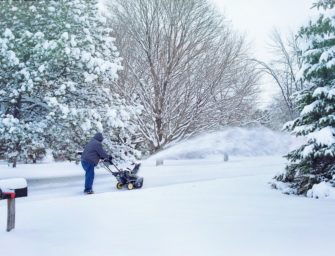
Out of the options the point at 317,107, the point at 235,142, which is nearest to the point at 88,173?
the point at 317,107

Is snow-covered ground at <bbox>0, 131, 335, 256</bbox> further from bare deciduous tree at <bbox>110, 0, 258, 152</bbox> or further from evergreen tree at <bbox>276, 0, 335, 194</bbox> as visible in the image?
bare deciduous tree at <bbox>110, 0, 258, 152</bbox>

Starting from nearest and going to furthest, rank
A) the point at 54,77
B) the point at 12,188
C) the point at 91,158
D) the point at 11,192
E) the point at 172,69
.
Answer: the point at 11,192, the point at 12,188, the point at 91,158, the point at 54,77, the point at 172,69

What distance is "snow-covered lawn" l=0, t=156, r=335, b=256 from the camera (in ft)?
15.3

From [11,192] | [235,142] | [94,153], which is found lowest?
[11,192]

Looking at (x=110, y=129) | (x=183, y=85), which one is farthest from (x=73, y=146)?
(x=183, y=85)

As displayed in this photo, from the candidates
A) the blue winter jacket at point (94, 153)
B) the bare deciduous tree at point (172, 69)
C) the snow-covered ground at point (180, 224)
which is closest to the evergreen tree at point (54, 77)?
the blue winter jacket at point (94, 153)

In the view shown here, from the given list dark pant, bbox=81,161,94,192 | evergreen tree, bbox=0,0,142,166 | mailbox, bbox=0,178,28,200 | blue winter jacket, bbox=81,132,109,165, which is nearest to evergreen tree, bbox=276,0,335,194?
blue winter jacket, bbox=81,132,109,165

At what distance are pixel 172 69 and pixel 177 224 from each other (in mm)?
12123

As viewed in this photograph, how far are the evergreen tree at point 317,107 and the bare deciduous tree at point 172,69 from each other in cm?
833

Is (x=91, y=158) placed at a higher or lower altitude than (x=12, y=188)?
higher

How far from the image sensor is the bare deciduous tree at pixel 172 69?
17.2 meters

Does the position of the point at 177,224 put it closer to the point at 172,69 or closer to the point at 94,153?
the point at 94,153

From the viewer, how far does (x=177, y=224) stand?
581 cm

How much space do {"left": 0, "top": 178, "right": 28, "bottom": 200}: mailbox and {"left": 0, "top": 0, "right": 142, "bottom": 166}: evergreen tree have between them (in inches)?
250
